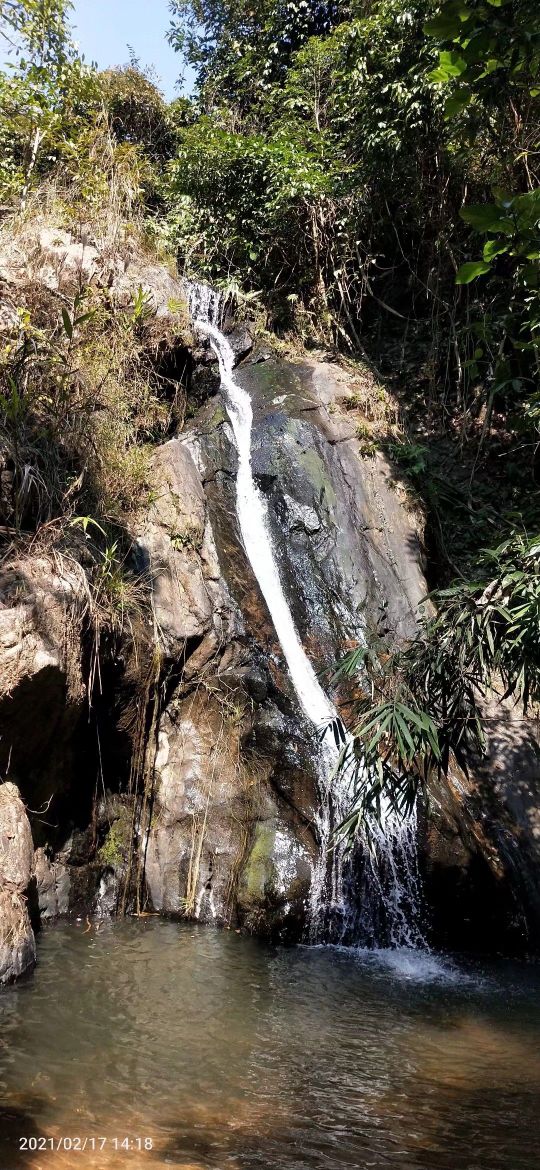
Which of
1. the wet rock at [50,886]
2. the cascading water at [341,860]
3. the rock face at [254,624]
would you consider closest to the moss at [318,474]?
the rock face at [254,624]

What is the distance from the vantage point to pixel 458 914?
6273 millimetres

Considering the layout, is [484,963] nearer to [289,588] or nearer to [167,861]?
[167,861]

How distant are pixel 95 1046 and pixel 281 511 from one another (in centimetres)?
585

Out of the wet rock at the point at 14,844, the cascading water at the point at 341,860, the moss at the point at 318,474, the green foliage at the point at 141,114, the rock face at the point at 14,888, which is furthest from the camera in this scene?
Answer: the green foliage at the point at 141,114

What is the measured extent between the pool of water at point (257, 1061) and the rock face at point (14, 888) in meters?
0.12

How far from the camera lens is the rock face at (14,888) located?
4438 mm

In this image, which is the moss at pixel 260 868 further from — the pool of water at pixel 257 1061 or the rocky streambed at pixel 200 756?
the pool of water at pixel 257 1061

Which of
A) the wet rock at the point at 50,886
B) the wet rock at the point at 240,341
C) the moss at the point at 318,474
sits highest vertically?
the wet rock at the point at 240,341

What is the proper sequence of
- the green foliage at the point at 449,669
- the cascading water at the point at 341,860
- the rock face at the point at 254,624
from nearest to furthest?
the green foliage at the point at 449,669 → the cascading water at the point at 341,860 → the rock face at the point at 254,624

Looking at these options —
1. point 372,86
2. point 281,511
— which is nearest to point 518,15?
point 281,511

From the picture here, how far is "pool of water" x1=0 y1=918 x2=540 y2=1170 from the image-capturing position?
306cm

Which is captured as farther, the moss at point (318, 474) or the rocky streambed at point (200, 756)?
the moss at point (318, 474)

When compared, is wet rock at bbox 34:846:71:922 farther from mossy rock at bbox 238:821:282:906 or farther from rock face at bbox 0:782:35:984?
mossy rock at bbox 238:821:282:906

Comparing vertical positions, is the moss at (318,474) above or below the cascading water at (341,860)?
above
